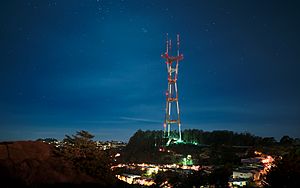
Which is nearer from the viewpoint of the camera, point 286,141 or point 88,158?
point 88,158

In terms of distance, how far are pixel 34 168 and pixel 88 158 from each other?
2235 millimetres

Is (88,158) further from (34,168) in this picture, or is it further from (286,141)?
(286,141)

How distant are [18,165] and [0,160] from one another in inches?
30.0

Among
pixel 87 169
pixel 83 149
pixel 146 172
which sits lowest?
pixel 146 172

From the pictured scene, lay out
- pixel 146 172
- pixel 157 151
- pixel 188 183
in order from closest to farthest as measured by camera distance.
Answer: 1. pixel 188 183
2. pixel 146 172
3. pixel 157 151

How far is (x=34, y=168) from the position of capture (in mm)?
12375

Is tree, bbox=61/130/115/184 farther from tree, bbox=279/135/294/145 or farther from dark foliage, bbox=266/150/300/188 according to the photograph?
tree, bbox=279/135/294/145

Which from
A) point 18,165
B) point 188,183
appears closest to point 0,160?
point 18,165

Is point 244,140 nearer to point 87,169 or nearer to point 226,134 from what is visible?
point 226,134

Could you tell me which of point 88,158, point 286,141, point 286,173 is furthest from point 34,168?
point 286,141

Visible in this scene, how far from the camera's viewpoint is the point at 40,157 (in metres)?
12.9

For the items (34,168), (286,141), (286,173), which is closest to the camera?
(34,168)

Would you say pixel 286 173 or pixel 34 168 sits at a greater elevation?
pixel 286 173

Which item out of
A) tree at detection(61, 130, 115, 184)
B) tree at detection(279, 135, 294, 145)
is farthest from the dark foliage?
tree at detection(279, 135, 294, 145)
